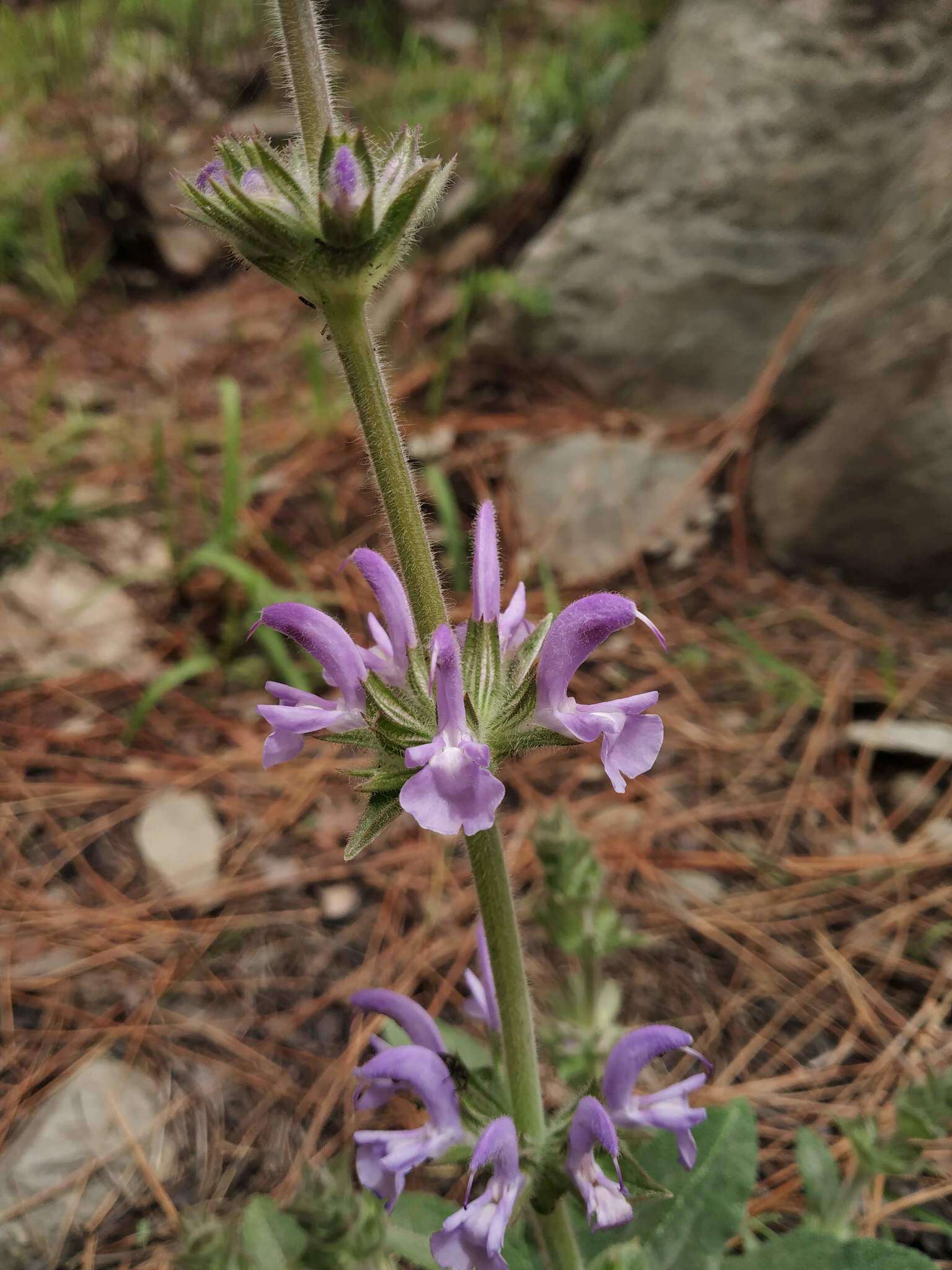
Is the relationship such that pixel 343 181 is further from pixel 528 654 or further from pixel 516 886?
pixel 516 886

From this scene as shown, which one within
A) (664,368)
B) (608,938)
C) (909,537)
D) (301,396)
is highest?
(301,396)

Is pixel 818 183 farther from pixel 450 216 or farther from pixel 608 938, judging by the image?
pixel 608 938

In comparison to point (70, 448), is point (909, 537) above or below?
below

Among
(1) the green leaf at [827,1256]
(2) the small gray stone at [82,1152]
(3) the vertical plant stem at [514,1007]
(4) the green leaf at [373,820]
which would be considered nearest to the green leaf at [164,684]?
(2) the small gray stone at [82,1152]

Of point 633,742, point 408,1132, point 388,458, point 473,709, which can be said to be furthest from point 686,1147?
point 388,458

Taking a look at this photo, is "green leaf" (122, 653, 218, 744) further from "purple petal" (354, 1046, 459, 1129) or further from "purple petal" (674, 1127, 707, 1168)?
"purple petal" (674, 1127, 707, 1168)

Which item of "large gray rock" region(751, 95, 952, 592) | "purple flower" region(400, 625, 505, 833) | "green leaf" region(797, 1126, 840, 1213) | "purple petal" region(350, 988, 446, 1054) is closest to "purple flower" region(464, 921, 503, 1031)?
"purple petal" region(350, 988, 446, 1054)

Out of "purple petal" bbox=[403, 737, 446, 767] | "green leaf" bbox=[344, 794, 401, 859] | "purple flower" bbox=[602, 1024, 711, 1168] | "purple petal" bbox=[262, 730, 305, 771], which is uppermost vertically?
"purple petal" bbox=[262, 730, 305, 771]

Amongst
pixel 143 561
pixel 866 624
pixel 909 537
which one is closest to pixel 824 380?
pixel 909 537
